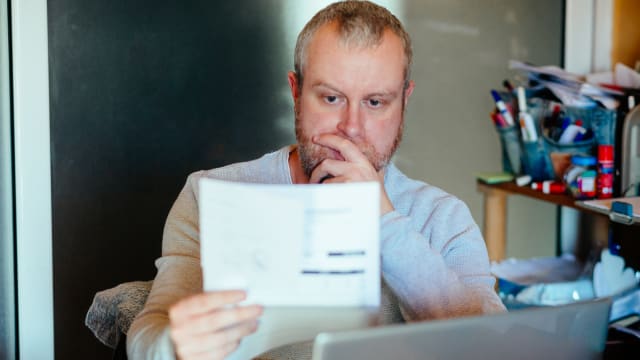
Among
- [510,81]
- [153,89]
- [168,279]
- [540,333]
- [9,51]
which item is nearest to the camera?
A: [540,333]

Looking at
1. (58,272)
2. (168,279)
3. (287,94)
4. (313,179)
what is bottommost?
(58,272)

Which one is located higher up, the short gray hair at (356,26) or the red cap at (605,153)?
the short gray hair at (356,26)

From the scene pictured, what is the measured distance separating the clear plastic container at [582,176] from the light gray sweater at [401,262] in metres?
0.55

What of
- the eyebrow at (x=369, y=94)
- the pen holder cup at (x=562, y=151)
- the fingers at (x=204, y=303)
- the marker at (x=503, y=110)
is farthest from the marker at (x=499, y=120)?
the fingers at (x=204, y=303)

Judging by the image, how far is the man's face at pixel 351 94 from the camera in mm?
1266

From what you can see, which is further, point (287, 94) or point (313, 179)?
point (287, 94)

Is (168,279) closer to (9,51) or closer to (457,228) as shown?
(457,228)

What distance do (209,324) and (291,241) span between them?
0.14 metres

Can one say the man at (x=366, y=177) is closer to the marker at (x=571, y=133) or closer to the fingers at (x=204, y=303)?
the fingers at (x=204, y=303)

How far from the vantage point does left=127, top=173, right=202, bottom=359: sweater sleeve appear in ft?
3.39

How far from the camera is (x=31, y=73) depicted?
1.85 meters

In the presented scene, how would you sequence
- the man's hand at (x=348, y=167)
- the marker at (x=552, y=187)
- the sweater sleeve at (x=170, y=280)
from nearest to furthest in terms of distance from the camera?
the sweater sleeve at (x=170, y=280) → the man's hand at (x=348, y=167) → the marker at (x=552, y=187)

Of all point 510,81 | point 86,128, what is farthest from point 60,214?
point 510,81

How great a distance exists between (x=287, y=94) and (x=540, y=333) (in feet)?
4.40
